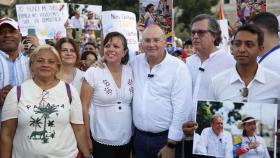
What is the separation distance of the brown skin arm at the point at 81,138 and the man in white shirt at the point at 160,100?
2.20ft

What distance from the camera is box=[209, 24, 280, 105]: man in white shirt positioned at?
12.1 feet

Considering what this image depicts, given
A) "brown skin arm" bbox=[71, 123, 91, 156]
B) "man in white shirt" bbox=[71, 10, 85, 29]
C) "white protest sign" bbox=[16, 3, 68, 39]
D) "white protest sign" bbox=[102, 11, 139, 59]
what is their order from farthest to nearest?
"man in white shirt" bbox=[71, 10, 85, 29] → "white protest sign" bbox=[16, 3, 68, 39] → "white protest sign" bbox=[102, 11, 139, 59] → "brown skin arm" bbox=[71, 123, 91, 156]

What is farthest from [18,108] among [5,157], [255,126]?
[255,126]

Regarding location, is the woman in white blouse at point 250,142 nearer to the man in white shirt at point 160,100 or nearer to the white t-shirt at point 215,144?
the white t-shirt at point 215,144

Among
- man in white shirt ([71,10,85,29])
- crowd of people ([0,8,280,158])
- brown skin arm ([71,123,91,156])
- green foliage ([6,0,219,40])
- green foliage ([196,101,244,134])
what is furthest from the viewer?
green foliage ([6,0,219,40])

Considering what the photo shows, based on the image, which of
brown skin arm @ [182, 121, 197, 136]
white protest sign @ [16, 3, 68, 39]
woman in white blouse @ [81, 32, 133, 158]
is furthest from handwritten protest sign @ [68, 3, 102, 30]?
brown skin arm @ [182, 121, 197, 136]

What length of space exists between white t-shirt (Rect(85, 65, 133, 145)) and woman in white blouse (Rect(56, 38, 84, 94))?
32 centimetres

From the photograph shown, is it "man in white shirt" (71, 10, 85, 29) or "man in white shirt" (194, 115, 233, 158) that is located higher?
"man in white shirt" (71, 10, 85, 29)

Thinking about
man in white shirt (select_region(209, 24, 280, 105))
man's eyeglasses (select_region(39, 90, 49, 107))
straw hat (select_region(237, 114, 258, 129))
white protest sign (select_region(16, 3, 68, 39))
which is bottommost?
straw hat (select_region(237, 114, 258, 129))

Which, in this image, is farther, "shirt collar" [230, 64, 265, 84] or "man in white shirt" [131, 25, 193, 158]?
"man in white shirt" [131, 25, 193, 158]

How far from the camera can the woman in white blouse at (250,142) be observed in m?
3.51

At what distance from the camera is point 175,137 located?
177 inches

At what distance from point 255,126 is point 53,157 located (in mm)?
1781

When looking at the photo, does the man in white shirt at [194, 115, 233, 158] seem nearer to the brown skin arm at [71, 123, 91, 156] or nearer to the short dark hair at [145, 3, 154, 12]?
the brown skin arm at [71, 123, 91, 156]
